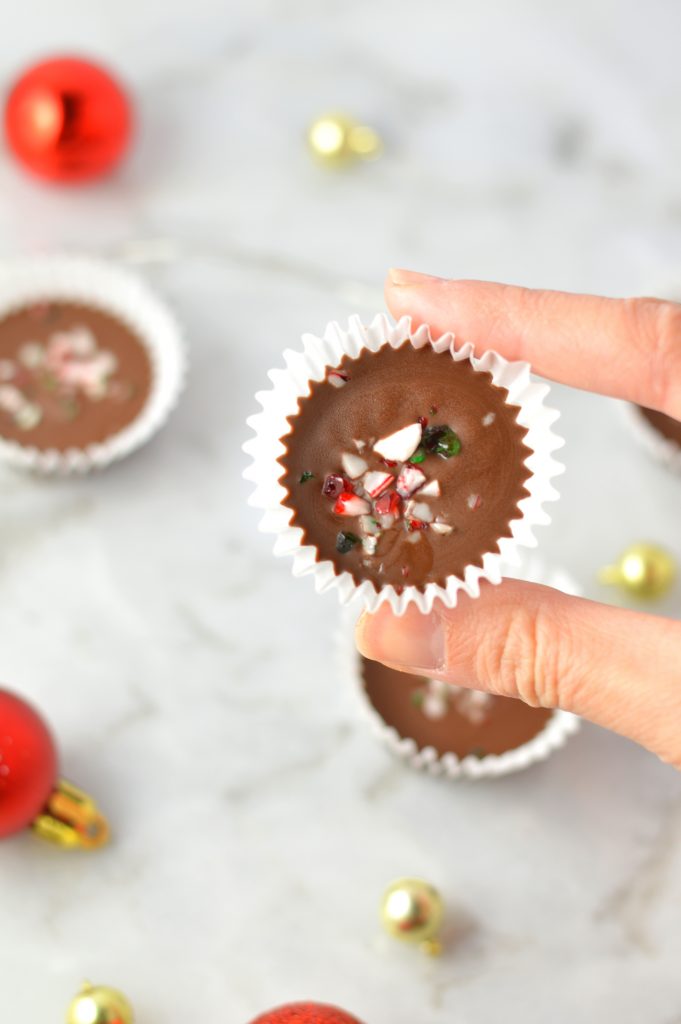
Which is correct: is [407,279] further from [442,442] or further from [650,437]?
[650,437]

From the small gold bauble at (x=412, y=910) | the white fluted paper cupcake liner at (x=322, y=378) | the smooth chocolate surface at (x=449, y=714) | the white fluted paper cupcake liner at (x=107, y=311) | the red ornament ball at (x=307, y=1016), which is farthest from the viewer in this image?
the white fluted paper cupcake liner at (x=107, y=311)

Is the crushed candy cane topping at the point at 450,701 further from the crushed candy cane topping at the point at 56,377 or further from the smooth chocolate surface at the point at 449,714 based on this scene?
the crushed candy cane topping at the point at 56,377

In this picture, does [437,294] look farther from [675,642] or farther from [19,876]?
[19,876]

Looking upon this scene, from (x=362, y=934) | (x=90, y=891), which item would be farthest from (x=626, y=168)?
(x=90, y=891)

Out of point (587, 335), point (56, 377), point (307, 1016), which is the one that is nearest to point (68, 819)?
point (307, 1016)

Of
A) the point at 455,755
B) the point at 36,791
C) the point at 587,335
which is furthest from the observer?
the point at 455,755

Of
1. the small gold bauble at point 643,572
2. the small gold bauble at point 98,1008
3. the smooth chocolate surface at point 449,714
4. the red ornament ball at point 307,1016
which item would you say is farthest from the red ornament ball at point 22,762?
the small gold bauble at point 643,572
